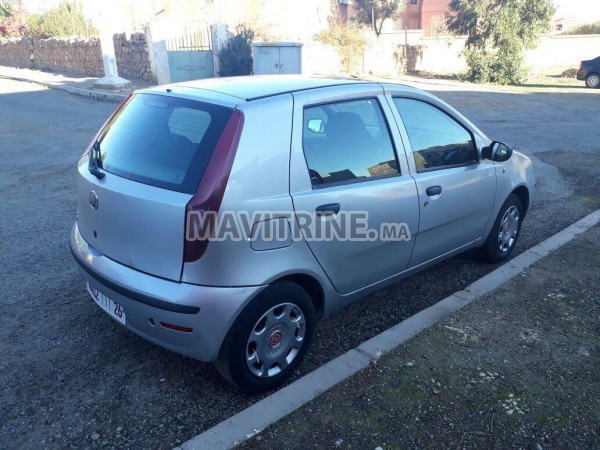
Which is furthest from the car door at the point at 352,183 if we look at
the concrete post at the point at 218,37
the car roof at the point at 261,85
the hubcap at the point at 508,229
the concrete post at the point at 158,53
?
the concrete post at the point at 218,37

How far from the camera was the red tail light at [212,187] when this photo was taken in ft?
8.12

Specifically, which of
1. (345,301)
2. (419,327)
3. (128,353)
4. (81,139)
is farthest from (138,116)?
(81,139)

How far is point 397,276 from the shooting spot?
3.67 m

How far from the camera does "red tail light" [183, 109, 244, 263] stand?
8.12ft

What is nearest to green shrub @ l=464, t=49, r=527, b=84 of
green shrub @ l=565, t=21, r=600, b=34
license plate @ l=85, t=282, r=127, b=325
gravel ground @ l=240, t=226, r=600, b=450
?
green shrub @ l=565, t=21, r=600, b=34

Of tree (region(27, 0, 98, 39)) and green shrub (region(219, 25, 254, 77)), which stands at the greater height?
tree (region(27, 0, 98, 39))

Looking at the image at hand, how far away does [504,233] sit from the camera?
467 cm

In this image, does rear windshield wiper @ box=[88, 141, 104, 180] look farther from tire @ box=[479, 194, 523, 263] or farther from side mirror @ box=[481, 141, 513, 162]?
tire @ box=[479, 194, 523, 263]

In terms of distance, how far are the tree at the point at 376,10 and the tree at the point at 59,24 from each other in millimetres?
24214

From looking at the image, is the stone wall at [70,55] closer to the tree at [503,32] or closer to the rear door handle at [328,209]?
the tree at [503,32]

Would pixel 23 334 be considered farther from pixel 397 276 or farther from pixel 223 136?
pixel 397 276

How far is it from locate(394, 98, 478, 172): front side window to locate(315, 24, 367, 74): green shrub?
67.9 ft

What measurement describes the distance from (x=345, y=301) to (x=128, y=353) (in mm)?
1474

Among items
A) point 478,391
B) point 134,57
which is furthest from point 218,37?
point 478,391
